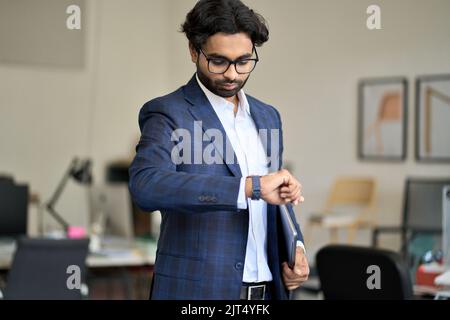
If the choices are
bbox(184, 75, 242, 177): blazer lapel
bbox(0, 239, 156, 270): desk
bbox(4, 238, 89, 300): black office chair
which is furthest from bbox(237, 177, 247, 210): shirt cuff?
bbox(0, 239, 156, 270): desk

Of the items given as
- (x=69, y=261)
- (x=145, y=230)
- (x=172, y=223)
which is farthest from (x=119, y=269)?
(x=172, y=223)

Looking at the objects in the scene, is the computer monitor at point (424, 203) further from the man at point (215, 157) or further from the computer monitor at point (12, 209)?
the man at point (215, 157)

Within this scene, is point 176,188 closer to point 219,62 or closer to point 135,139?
point 219,62

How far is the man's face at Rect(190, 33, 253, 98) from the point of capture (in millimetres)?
1576

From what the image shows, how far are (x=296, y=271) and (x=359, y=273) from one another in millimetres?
1414

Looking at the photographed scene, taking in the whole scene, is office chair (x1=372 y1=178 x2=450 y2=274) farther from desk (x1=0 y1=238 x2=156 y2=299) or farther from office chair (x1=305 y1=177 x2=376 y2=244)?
desk (x1=0 y1=238 x2=156 y2=299)

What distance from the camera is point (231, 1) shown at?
1.61 m

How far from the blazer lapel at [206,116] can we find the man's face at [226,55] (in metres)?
0.04

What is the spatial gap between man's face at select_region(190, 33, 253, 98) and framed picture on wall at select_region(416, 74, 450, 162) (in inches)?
217

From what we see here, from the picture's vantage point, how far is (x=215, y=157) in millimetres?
1593

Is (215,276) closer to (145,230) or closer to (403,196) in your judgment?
(145,230)

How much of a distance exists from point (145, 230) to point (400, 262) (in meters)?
3.00

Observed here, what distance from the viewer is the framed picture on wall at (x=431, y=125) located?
699 centimetres

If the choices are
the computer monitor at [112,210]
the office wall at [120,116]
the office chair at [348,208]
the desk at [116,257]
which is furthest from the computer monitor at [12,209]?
the office chair at [348,208]
